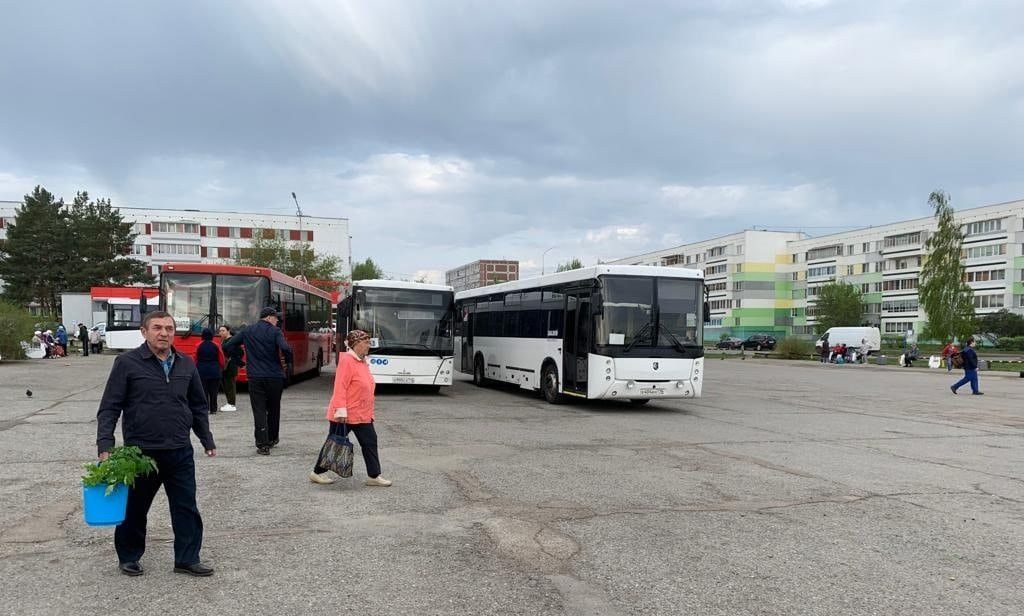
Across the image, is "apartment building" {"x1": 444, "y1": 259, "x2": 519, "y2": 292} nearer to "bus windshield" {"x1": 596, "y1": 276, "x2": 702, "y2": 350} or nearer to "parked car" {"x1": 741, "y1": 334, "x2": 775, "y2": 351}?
"parked car" {"x1": 741, "y1": 334, "x2": 775, "y2": 351}

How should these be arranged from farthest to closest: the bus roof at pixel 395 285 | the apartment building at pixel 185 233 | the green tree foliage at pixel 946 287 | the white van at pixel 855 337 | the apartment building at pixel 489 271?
the apartment building at pixel 489 271 → the apartment building at pixel 185 233 → the white van at pixel 855 337 → the green tree foliage at pixel 946 287 → the bus roof at pixel 395 285

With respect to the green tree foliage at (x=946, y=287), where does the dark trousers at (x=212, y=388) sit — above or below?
below

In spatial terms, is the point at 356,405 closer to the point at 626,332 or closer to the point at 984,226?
the point at 626,332

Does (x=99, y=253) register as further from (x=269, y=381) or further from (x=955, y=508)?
(x=955, y=508)

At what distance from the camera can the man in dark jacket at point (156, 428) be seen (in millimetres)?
4449

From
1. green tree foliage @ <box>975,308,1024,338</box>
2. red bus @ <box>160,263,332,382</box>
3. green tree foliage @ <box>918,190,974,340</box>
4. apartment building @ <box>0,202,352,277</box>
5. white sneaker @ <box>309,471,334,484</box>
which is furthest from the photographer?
apartment building @ <box>0,202,352,277</box>

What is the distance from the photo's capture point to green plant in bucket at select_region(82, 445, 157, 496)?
14.0ft

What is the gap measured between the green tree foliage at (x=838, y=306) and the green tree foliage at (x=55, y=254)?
74.4 m

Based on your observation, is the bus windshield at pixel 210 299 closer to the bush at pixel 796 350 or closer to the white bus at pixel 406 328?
the white bus at pixel 406 328

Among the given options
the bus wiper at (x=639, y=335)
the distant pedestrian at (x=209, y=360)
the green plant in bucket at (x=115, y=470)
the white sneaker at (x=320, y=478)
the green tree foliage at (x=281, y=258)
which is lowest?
the white sneaker at (x=320, y=478)

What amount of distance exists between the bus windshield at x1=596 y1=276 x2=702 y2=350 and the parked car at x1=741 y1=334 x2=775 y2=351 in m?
56.8

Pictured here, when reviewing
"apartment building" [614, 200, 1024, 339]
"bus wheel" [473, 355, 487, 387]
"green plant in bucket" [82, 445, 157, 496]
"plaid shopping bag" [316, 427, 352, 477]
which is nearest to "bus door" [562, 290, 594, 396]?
"bus wheel" [473, 355, 487, 387]

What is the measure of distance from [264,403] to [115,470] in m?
5.01

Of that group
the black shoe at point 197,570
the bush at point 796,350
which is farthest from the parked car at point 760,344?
the black shoe at point 197,570
